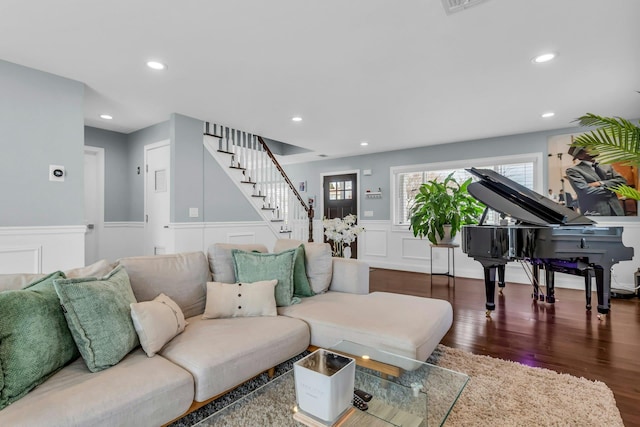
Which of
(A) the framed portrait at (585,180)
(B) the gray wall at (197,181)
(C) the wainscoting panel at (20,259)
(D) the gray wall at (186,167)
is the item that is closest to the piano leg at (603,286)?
(A) the framed portrait at (585,180)

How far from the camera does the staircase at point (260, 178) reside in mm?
4785

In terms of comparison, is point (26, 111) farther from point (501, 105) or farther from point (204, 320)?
point (501, 105)

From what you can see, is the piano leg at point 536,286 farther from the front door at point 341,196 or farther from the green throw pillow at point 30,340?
the green throw pillow at point 30,340

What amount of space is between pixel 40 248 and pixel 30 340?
7.54ft

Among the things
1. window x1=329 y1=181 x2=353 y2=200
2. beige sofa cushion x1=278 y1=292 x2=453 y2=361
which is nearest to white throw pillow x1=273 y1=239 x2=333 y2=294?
beige sofa cushion x1=278 y1=292 x2=453 y2=361

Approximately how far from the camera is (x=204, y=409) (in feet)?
5.98

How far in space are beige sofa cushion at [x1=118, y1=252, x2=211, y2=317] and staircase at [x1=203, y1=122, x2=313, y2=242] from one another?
2.71 m

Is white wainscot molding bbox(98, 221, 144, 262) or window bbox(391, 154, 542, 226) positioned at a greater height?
window bbox(391, 154, 542, 226)

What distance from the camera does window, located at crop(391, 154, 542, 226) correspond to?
507cm

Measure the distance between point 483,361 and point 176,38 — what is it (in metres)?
3.33

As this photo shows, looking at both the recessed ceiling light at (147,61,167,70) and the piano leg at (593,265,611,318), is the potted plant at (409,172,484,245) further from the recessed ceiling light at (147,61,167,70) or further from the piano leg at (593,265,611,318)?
the recessed ceiling light at (147,61,167,70)

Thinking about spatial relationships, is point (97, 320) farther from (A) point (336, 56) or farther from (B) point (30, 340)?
(A) point (336, 56)

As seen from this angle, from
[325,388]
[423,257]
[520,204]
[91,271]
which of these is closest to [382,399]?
[325,388]

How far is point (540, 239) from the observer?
3084 mm
